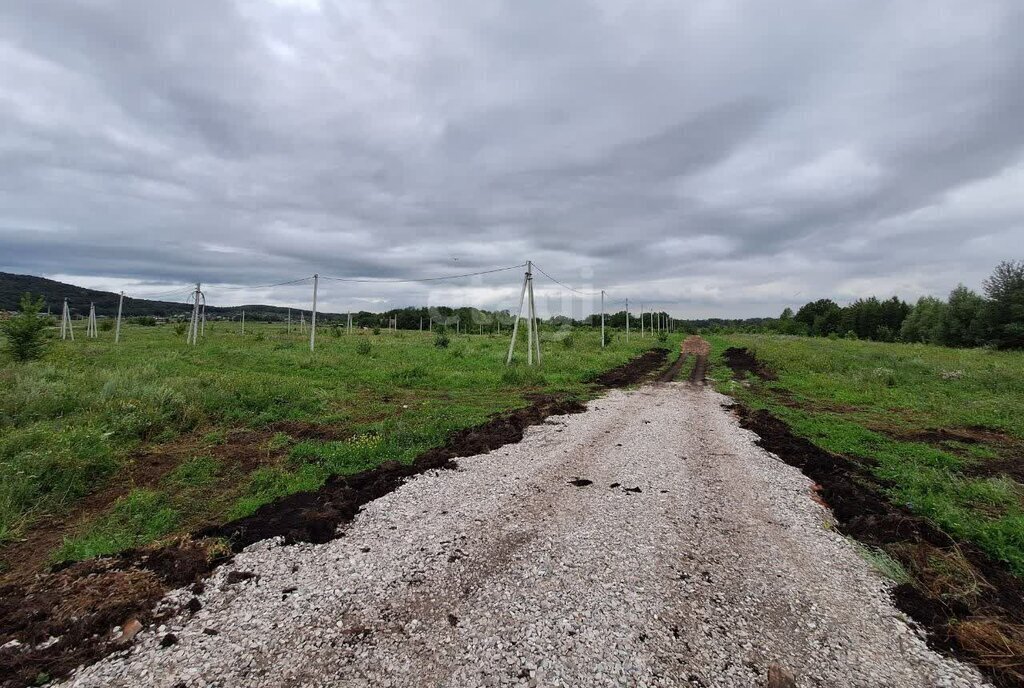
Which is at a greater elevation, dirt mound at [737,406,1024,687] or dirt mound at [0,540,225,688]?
dirt mound at [737,406,1024,687]

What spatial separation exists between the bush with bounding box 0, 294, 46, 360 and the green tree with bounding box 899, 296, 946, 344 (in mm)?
86696

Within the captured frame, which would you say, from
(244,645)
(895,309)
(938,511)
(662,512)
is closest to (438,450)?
(662,512)

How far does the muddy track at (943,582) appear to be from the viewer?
3.52 m

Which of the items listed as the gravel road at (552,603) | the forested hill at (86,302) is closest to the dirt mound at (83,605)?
the gravel road at (552,603)

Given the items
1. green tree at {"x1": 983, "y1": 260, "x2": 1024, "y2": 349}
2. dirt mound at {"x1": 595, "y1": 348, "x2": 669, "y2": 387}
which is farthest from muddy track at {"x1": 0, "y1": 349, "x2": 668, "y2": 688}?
green tree at {"x1": 983, "y1": 260, "x2": 1024, "y2": 349}

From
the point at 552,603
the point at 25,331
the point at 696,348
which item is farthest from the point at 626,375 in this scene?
the point at 696,348

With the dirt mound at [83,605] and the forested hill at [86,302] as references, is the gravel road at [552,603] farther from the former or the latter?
the forested hill at [86,302]

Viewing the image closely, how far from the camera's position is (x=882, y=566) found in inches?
189

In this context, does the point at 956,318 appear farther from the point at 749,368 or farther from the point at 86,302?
the point at 86,302

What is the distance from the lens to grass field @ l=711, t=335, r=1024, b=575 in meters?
6.04

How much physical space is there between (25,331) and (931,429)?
31.4 meters

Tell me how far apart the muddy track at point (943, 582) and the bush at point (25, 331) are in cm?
2661

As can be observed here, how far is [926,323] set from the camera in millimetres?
64188

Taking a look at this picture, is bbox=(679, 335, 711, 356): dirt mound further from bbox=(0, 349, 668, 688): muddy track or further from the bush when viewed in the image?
the bush
